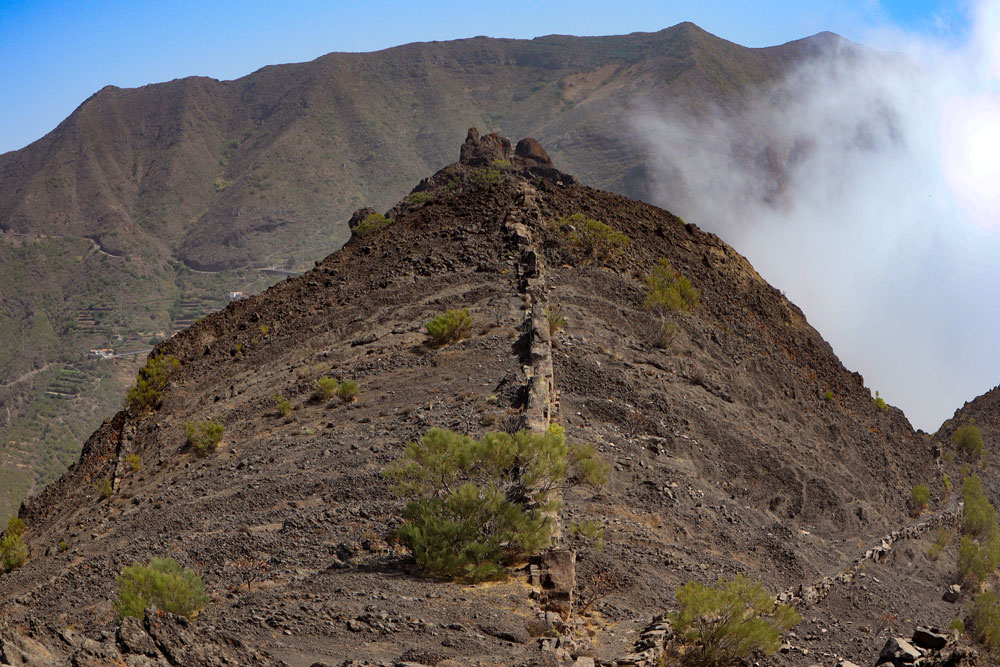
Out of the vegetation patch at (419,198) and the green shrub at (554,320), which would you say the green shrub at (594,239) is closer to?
the green shrub at (554,320)

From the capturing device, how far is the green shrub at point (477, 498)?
15422mm

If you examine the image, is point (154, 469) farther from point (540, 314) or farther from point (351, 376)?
point (540, 314)

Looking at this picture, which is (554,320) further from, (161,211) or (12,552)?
(161,211)

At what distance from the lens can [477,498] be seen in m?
16.0

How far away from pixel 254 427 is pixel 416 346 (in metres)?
4.69

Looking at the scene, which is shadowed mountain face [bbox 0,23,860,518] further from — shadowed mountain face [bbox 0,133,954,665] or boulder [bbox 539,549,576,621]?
boulder [bbox 539,549,576,621]

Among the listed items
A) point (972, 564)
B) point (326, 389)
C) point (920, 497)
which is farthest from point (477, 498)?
point (920, 497)

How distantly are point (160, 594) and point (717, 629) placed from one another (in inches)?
309

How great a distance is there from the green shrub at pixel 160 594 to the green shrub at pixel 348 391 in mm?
9834

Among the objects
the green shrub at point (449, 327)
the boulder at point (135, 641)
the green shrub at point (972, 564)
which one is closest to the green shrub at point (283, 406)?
the green shrub at point (449, 327)

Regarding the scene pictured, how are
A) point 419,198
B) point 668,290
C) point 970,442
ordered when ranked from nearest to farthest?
point 668,290, point 970,442, point 419,198

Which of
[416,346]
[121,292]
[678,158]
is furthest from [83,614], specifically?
[678,158]

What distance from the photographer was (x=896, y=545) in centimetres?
2916

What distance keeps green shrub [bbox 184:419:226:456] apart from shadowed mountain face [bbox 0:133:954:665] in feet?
1.23
